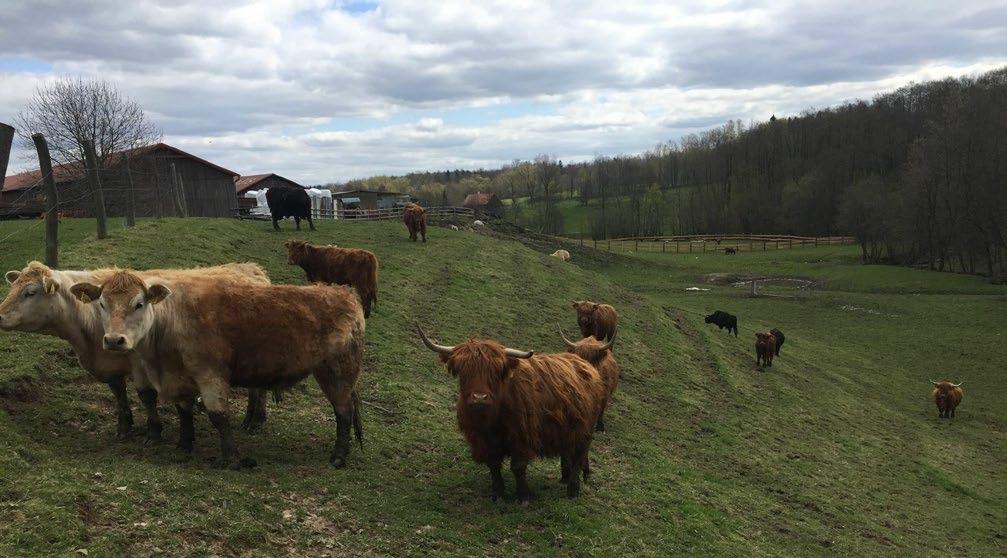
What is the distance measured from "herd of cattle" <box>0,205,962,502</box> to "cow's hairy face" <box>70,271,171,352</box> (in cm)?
1

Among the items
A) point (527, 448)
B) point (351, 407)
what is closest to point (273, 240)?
point (351, 407)

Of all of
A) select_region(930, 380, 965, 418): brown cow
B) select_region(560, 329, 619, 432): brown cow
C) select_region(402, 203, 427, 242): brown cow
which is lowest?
select_region(930, 380, 965, 418): brown cow

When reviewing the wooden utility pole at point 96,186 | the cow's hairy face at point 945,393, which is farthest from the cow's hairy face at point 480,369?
the cow's hairy face at point 945,393

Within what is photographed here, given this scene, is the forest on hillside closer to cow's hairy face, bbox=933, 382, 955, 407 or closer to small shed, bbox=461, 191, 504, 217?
small shed, bbox=461, 191, 504, 217

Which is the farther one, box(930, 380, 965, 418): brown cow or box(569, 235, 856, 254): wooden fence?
box(569, 235, 856, 254): wooden fence

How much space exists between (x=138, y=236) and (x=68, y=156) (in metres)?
21.9

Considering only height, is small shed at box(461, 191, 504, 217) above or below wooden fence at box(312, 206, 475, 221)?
above

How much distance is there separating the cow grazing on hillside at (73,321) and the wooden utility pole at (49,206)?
4791mm

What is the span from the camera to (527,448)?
25.7 ft

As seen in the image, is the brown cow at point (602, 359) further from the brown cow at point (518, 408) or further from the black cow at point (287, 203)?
the black cow at point (287, 203)

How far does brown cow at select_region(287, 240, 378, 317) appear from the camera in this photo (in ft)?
53.6

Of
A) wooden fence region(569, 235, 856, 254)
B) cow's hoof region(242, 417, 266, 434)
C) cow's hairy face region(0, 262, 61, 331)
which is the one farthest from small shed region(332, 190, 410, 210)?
cow's hairy face region(0, 262, 61, 331)

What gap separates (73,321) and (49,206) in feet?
18.9

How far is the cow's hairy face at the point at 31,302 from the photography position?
7277 millimetres
